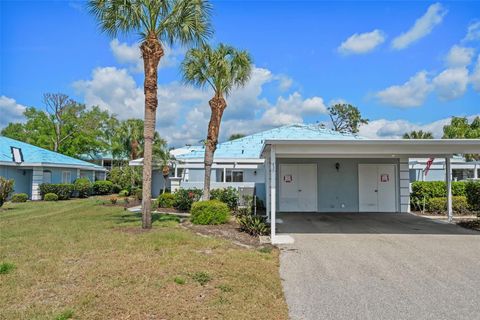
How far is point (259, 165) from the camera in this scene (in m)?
18.4

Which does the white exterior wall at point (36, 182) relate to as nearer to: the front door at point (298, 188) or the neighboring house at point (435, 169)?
the front door at point (298, 188)

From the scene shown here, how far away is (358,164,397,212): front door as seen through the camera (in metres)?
16.2

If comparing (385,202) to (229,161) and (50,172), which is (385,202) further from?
(50,172)

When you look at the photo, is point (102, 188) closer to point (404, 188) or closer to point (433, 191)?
point (404, 188)

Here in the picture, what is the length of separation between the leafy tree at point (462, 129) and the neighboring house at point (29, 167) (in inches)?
1140

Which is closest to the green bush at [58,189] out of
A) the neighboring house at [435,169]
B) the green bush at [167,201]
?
the green bush at [167,201]

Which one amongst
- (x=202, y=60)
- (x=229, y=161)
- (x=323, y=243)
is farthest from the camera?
(x=229, y=161)

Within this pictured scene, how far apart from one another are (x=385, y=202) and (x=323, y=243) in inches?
340

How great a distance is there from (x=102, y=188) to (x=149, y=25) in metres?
21.3

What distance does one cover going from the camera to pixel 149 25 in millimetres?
10438

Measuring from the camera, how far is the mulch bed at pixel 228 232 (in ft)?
29.9

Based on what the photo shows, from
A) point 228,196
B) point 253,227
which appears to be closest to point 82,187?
point 228,196

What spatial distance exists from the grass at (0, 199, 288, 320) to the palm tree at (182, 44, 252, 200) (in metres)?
5.15

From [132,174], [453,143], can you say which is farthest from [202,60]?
[132,174]
